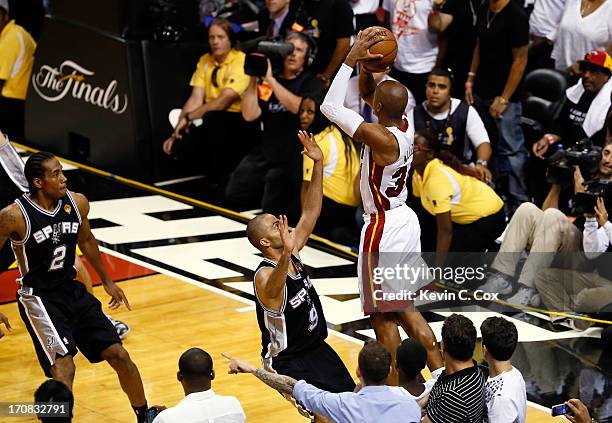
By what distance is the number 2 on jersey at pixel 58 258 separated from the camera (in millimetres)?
7523

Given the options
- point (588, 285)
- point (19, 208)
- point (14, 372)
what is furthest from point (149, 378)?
point (588, 285)

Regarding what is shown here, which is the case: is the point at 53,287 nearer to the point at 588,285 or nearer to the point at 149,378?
the point at 149,378

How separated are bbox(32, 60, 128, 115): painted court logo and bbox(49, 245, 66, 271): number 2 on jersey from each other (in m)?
5.00

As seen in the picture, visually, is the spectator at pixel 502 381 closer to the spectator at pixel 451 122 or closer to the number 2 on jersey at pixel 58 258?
the number 2 on jersey at pixel 58 258

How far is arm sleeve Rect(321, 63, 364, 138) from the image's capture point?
24.6 feet

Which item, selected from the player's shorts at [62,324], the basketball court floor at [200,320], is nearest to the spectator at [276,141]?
the basketball court floor at [200,320]

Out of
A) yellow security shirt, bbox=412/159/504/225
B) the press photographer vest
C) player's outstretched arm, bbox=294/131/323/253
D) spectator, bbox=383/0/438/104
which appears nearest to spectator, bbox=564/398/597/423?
player's outstretched arm, bbox=294/131/323/253

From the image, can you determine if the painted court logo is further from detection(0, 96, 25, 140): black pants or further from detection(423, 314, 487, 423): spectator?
detection(423, 314, 487, 423): spectator

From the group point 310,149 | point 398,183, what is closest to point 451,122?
point 398,183

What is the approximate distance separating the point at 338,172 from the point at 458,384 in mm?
5134

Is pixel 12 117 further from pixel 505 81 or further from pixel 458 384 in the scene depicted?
pixel 458 384

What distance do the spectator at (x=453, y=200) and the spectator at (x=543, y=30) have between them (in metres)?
1.99

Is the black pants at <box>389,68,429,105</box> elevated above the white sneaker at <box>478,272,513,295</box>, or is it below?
above

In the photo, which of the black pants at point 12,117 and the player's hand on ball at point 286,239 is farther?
the black pants at point 12,117
